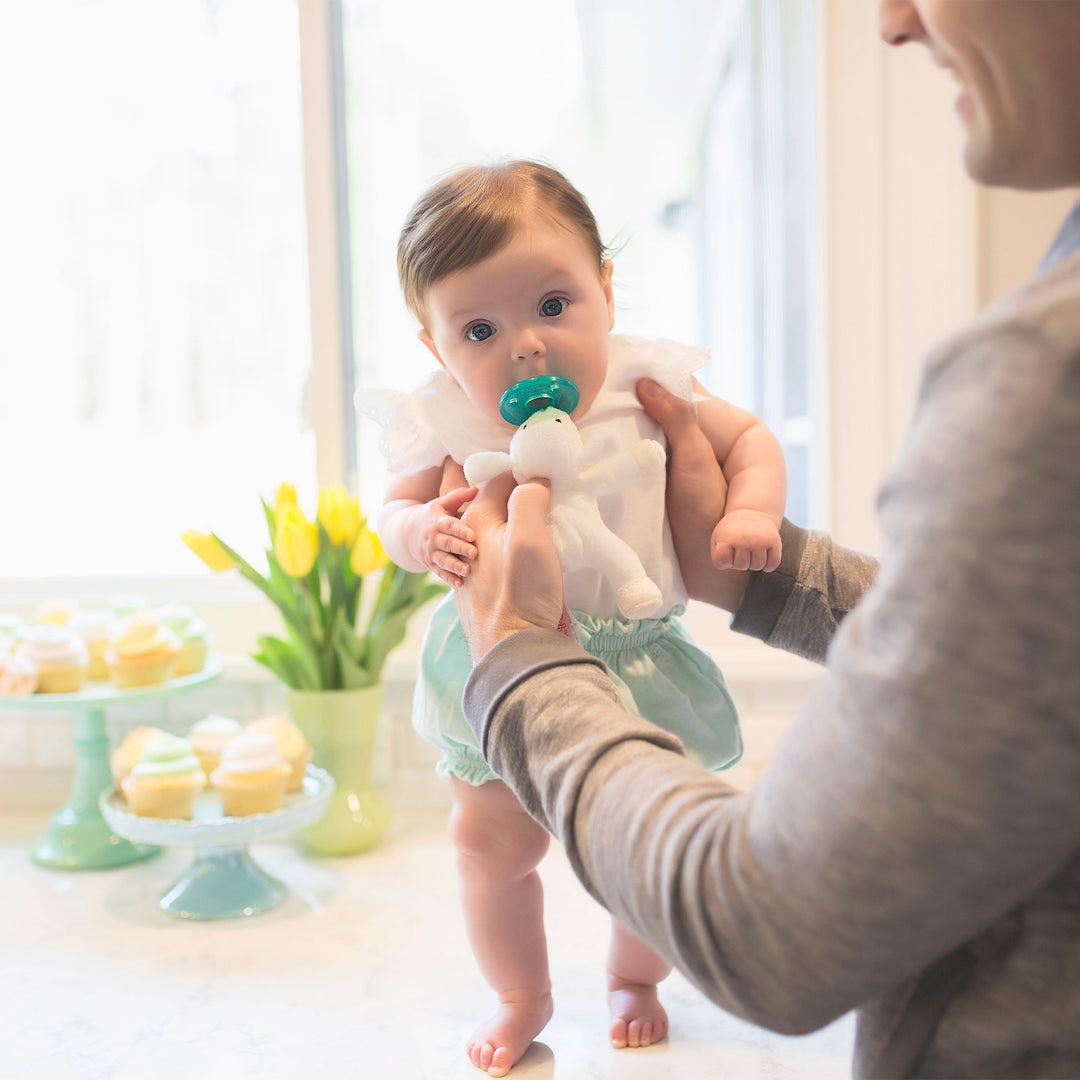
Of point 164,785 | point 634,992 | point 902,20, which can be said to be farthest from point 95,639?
point 902,20

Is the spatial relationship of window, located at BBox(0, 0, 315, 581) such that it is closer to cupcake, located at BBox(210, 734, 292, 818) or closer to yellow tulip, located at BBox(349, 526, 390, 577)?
yellow tulip, located at BBox(349, 526, 390, 577)

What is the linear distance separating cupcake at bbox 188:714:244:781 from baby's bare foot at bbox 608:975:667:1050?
0.59 meters

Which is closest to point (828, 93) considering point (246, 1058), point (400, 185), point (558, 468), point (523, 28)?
point (523, 28)

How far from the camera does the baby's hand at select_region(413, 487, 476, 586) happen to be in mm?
769

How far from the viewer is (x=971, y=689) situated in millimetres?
375

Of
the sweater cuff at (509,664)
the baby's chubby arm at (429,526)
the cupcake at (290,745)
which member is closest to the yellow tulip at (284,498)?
the cupcake at (290,745)

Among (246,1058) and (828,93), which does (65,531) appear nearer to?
(246,1058)

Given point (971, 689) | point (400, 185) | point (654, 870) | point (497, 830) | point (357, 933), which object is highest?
point (400, 185)

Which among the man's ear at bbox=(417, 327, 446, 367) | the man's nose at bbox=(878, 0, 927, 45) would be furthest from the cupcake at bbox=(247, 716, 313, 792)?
the man's nose at bbox=(878, 0, 927, 45)

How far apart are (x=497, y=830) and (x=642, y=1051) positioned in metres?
0.26

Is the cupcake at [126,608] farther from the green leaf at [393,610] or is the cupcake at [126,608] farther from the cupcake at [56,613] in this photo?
the green leaf at [393,610]

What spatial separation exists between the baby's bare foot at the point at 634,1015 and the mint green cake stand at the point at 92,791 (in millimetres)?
707

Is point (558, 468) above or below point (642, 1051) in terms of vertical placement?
above

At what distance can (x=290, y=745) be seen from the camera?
1343mm
